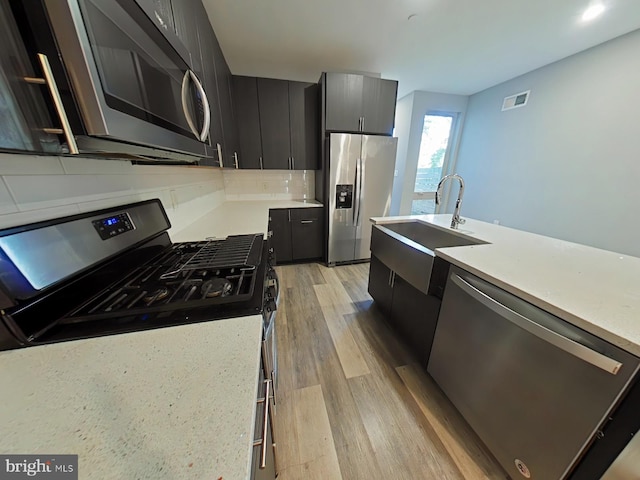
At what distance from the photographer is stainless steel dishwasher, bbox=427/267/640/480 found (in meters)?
0.64

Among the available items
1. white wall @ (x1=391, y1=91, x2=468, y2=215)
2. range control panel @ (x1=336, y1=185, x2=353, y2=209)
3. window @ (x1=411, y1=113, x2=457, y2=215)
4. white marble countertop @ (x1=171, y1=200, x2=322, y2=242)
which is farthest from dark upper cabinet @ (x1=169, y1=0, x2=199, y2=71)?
window @ (x1=411, y1=113, x2=457, y2=215)

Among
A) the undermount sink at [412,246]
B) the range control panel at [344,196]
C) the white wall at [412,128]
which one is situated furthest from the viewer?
the white wall at [412,128]

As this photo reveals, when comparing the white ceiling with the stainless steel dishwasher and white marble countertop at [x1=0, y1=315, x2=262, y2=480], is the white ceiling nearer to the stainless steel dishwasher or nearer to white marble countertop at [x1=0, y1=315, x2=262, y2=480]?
the stainless steel dishwasher

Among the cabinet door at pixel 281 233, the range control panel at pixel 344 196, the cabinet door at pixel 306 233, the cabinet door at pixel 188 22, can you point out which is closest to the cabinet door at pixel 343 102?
the range control panel at pixel 344 196

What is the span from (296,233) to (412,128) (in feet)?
9.20

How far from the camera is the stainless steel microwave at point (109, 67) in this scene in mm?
398

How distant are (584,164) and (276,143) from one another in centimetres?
371

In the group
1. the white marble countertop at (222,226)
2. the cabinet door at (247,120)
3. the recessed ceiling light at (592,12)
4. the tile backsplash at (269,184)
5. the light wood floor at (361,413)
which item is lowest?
the light wood floor at (361,413)

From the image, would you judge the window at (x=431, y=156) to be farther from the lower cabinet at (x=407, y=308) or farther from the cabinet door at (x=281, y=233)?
the lower cabinet at (x=407, y=308)

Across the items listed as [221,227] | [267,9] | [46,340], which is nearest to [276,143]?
[267,9]

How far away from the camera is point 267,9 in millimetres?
1687

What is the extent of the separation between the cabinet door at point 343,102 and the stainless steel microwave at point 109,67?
211 centimetres

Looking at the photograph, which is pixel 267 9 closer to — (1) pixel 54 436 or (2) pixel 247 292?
(2) pixel 247 292

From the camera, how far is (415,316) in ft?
4.76
